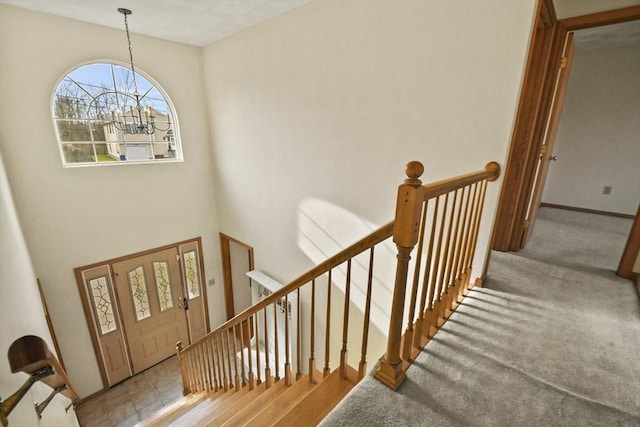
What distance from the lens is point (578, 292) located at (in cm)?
217

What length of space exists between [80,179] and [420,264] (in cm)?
430

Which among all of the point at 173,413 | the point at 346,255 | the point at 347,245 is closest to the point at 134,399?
the point at 173,413

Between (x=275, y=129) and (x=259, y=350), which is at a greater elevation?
(x=275, y=129)

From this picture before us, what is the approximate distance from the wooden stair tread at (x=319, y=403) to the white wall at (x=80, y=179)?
3900mm

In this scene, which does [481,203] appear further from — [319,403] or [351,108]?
[319,403]

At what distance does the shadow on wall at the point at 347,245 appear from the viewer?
9.29ft

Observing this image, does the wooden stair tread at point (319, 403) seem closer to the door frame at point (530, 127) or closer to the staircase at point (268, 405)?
the staircase at point (268, 405)

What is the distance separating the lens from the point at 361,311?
314 cm

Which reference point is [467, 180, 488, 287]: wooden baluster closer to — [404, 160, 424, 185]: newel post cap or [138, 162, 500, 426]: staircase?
[138, 162, 500, 426]: staircase

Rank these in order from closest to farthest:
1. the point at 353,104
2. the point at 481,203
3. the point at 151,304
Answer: the point at 481,203, the point at 353,104, the point at 151,304

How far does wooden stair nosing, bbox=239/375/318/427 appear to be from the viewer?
5.66ft

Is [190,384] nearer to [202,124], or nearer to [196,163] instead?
[196,163]

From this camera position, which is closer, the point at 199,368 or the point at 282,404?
the point at 282,404

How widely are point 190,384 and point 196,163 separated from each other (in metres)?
3.29
